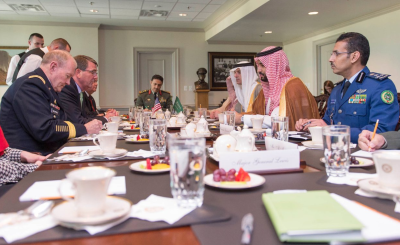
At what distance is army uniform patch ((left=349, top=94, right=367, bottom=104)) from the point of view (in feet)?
7.63

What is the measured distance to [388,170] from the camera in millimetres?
782

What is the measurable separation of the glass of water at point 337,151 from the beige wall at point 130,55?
742cm

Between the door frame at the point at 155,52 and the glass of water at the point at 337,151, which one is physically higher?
the door frame at the point at 155,52

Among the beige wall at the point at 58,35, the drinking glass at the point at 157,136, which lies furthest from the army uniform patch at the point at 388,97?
the beige wall at the point at 58,35

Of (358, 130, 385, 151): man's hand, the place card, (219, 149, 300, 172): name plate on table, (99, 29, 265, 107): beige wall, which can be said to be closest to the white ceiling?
(99, 29, 265, 107): beige wall

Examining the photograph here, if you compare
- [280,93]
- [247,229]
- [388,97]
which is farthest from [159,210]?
[280,93]

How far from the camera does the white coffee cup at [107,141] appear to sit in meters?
1.40

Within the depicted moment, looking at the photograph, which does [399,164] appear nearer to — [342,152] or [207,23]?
[342,152]

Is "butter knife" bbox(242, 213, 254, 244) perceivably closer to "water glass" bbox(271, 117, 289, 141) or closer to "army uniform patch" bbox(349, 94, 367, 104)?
"water glass" bbox(271, 117, 289, 141)

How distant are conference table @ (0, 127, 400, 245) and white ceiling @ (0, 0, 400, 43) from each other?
14.9 ft

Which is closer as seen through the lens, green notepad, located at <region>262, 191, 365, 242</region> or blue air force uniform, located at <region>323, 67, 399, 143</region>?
green notepad, located at <region>262, 191, 365, 242</region>

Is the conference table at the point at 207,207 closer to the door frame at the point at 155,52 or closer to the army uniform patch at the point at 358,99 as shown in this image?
the army uniform patch at the point at 358,99

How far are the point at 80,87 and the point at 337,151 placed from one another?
3.15m

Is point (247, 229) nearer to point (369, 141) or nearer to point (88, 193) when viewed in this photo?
point (88, 193)
